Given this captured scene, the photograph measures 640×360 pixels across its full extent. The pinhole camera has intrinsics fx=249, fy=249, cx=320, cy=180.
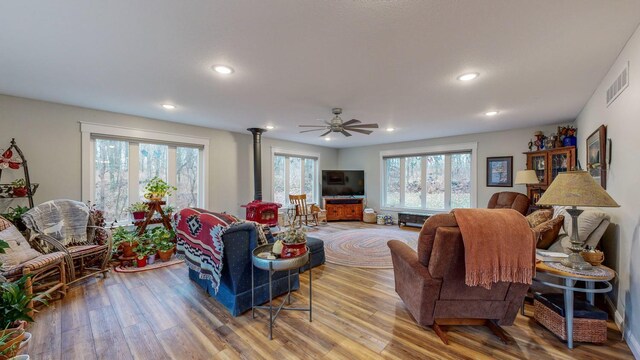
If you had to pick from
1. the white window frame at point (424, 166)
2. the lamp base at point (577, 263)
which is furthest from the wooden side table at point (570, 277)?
the white window frame at point (424, 166)

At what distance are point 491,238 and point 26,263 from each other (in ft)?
13.5

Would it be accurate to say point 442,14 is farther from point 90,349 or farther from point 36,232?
point 36,232

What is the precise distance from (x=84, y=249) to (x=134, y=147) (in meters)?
1.83

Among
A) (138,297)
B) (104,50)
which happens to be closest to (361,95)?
(104,50)

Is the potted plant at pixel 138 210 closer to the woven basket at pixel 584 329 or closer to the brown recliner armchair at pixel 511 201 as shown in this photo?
the woven basket at pixel 584 329

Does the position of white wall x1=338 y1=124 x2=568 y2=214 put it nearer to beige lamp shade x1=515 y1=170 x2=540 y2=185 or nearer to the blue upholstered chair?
beige lamp shade x1=515 y1=170 x2=540 y2=185

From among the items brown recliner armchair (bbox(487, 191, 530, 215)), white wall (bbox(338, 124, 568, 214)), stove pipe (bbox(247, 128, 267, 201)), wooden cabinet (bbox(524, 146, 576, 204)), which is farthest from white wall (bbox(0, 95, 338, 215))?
wooden cabinet (bbox(524, 146, 576, 204))

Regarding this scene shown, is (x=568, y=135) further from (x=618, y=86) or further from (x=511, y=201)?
(x=618, y=86)

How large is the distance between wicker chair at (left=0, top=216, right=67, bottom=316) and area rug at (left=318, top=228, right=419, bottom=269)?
3178mm

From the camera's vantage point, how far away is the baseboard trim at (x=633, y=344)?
5.80ft

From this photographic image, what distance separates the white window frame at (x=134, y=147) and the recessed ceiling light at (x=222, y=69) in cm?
262

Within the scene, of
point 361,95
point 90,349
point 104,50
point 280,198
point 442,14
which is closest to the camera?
point 442,14

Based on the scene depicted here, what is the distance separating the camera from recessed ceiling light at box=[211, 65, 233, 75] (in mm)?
2356

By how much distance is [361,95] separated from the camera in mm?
3133
